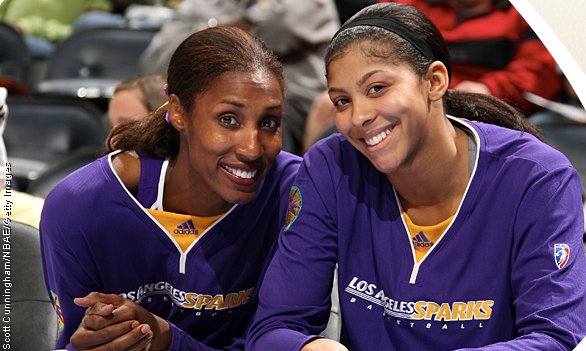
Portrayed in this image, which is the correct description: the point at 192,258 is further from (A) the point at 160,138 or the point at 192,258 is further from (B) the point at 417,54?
(B) the point at 417,54

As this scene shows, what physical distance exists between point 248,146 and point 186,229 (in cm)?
25

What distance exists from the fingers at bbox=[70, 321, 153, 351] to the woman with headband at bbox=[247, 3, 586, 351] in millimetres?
203

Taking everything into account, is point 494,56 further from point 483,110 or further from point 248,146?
point 248,146

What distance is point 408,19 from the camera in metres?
1.40

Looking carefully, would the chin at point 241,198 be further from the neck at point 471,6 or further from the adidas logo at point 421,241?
the neck at point 471,6

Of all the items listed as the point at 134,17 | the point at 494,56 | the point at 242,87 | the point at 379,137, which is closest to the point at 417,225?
the point at 379,137

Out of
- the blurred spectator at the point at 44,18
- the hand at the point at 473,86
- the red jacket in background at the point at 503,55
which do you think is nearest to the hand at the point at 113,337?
the hand at the point at 473,86

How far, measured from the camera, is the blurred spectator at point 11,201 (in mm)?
1854

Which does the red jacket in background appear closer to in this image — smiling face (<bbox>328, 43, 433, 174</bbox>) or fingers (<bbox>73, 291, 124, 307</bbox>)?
smiling face (<bbox>328, 43, 433, 174</bbox>)

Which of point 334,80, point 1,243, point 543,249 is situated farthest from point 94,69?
point 543,249

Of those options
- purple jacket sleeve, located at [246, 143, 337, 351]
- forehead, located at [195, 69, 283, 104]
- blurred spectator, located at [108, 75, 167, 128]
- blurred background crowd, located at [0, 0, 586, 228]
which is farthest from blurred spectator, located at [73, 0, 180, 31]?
purple jacket sleeve, located at [246, 143, 337, 351]

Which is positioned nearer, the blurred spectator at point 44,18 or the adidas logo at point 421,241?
the adidas logo at point 421,241

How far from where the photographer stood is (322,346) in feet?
4.39

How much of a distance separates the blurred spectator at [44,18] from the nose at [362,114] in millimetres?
3410
